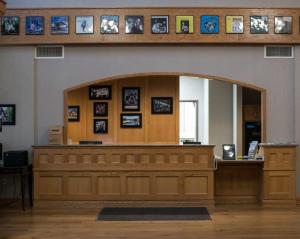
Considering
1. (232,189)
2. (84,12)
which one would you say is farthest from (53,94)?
(232,189)

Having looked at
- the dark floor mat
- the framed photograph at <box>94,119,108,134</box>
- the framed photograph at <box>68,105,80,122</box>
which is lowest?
the dark floor mat

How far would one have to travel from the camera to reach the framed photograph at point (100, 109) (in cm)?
1067

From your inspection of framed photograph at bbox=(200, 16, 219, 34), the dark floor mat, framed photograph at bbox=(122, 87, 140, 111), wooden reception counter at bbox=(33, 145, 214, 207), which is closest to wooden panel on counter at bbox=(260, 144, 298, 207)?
wooden reception counter at bbox=(33, 145, 214, 207)

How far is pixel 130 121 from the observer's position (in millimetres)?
10617

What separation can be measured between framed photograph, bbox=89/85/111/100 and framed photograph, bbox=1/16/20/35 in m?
2.26

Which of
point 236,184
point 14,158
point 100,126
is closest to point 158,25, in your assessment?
point 100,126

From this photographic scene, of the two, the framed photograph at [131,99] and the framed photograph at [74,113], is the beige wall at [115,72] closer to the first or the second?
the framed photograph at [131,99]

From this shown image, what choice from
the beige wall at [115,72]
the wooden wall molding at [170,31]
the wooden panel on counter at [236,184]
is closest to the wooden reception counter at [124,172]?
the wooden panel on counter at [236,184]

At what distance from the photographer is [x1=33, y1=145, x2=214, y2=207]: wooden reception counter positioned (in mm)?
8711

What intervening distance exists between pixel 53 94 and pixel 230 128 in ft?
17.2

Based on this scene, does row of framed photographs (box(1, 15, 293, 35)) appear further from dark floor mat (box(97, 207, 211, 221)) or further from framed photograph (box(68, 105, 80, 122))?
dark floor mat (box(97, 207, 211, 221))

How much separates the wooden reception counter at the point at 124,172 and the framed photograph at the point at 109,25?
202 cm

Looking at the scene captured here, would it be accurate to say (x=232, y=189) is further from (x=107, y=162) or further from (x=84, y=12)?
(x=84, y=12)

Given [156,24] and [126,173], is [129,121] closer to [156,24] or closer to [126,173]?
[126,173]
